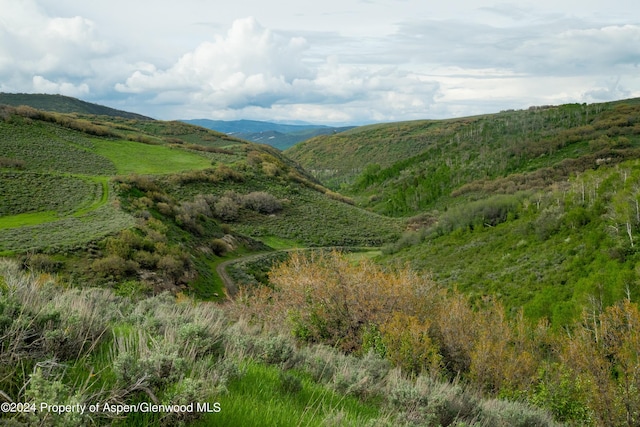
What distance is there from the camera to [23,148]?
49.2 m

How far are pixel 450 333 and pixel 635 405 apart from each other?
13.9ft

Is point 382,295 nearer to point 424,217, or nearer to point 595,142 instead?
point 424,217

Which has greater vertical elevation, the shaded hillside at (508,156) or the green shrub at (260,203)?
the shaded hillside at (508,156)

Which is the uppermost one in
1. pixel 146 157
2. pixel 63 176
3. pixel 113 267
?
pixel 146 157

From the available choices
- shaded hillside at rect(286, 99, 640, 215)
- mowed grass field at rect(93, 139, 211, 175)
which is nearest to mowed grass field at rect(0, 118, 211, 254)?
mowed grass field at rect(93, 139, 211, 175)

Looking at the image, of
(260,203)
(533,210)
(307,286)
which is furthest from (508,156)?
(307,286)

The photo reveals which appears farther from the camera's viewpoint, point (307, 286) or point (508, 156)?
point (508, 156)

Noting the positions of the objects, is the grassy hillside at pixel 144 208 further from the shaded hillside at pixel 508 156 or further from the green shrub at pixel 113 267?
the shaded hillside at pixel 508 156

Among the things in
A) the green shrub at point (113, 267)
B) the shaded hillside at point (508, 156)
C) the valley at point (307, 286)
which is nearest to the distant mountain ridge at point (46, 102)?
the shaded hillside at point (508, 156)

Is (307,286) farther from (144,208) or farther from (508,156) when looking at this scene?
(508,156)

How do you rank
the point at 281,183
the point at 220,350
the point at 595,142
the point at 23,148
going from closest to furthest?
the point at 220,350 → the point at 23,148 → the point at 281,183 → the point at 595,142

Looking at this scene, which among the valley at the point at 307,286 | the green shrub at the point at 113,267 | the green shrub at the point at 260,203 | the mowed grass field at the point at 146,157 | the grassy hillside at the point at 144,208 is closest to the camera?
the valley at the point at 307,286

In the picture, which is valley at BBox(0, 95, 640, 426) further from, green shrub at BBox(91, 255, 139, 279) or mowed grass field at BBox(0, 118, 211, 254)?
mowed grass field at BBox(0, 118, 211, 254)

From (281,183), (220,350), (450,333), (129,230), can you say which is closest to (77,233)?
(129,230)
